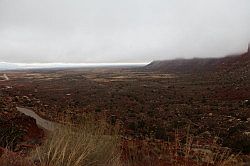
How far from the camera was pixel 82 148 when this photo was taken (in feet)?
19.9

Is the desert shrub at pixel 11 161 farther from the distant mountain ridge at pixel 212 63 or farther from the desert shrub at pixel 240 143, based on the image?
the distant mountain ridge at pixel 212 63

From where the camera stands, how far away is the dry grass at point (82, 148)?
5.64m

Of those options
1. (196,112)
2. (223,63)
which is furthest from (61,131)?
(223,63)

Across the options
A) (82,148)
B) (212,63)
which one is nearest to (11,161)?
(82,148)

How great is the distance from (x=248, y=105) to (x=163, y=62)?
428 ft

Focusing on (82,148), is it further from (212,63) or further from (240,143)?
(212,63)

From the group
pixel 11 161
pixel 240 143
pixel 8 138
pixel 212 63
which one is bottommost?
pixel 212 63

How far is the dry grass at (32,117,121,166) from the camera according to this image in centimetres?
564

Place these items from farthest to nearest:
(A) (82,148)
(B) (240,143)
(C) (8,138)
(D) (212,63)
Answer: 1. (D) (212,63)
2. (B) (240,143)
3. (C) (8,138)
4. (A) (82,148)

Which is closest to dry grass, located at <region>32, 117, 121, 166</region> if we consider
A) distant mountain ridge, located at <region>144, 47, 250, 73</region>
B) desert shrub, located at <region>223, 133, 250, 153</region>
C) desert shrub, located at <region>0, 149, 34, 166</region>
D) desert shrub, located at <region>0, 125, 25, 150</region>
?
desert shrub, located at <region>0, 149, 34, 166</region>

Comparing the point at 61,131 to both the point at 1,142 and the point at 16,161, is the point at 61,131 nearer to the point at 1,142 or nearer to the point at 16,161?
the point at 16,161

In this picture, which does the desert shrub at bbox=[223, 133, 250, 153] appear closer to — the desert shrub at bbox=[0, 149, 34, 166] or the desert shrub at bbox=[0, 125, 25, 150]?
the desert shrub at bbox=[0, 125, 25, 150]

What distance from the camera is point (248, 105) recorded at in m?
37.2

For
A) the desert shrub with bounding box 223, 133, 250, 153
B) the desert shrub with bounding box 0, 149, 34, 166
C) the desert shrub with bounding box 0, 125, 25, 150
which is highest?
the desert shrub with bounding box 0, 149, 34, 166
